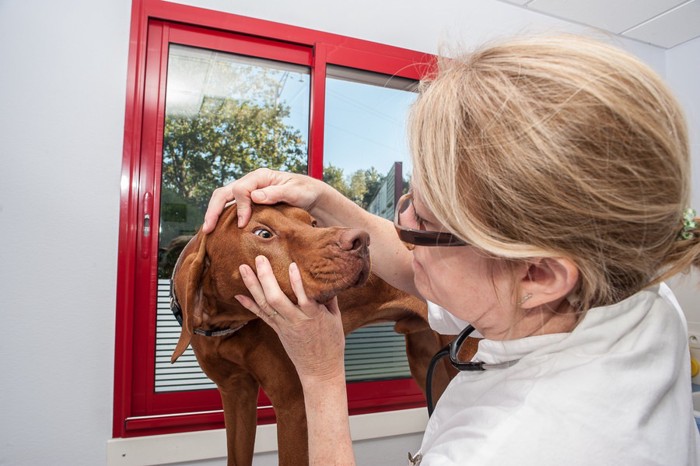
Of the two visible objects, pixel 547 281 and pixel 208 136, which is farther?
pixel 208 136

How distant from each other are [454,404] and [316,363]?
1.07ft

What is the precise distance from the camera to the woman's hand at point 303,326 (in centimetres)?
103

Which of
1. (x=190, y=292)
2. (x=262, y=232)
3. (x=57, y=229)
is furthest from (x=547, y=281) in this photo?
(x=57, y=229)

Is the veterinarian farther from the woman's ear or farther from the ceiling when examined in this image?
the ceiling

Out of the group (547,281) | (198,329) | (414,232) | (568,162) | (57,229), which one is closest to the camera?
(568,162)

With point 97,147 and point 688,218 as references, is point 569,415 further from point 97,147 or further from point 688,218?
point 97,147

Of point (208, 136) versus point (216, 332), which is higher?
point (208, 136)

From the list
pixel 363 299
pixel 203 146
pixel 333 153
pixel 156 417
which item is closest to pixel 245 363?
pixel 363 299

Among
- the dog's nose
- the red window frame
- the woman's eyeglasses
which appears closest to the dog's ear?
the dog's nose

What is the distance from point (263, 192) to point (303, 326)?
0.41 meters

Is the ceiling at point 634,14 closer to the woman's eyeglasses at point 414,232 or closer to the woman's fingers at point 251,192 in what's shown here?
the woman's fingers at point 251,192

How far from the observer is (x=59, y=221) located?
225 centimetres

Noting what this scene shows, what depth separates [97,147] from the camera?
2.34 m

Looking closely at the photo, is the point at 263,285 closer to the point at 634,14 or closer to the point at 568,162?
the point at 568,162
